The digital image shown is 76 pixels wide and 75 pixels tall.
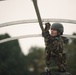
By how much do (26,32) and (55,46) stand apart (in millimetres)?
9484

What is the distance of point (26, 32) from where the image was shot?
1798 cm

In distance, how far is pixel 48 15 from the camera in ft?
44.3

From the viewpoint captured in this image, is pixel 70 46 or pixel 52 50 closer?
pixel 52 50

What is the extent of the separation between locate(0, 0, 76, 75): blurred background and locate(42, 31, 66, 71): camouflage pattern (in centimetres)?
336

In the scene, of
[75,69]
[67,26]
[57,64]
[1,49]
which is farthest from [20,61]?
[57,64]

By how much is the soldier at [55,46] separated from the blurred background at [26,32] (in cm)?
328

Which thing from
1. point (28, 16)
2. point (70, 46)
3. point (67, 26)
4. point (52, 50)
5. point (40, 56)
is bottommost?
point (40, 56)

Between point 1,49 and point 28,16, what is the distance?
4516 cm

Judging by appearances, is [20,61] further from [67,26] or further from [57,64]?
[57,64]

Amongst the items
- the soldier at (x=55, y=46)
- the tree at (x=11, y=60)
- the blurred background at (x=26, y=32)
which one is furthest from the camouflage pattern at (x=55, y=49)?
the tree at (x=11, y=60)

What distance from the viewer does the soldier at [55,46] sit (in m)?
8.55

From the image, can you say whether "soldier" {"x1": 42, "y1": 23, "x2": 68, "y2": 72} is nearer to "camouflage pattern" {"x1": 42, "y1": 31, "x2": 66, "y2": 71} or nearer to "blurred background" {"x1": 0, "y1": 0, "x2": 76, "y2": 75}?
"camouflage pattern" {"x1": 42, "y1": 31, "x2": 66, "y2": 71}

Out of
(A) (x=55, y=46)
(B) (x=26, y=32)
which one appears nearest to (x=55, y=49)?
Result: (A) (x=55, y=46)

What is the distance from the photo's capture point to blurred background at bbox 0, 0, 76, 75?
13.5 meters
